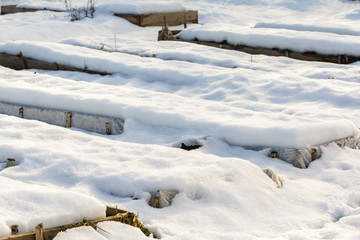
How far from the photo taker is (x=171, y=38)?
12062 millimetres

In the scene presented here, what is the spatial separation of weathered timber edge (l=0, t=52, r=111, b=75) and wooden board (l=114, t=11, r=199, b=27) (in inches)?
201

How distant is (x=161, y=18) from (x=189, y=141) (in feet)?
31.6

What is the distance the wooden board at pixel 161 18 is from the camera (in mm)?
14570

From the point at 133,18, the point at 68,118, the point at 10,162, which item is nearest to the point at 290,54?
the point at 68,118

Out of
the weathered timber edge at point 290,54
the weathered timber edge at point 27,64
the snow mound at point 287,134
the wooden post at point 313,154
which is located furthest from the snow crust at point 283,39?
the wooden post at point 313,154

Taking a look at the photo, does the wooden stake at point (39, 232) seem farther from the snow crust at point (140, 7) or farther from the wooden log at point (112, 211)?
the snow crust at point (140, 7)

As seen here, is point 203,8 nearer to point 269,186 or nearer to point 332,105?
point 332,105

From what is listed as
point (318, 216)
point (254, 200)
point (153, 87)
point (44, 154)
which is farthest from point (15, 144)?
point (153, 87)

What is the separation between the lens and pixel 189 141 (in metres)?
5.67

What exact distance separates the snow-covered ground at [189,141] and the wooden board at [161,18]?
4.21m

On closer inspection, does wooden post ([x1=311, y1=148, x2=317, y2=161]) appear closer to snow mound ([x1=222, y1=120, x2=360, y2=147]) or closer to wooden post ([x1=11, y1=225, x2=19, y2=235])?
snow mound ([x1=222, y1=120, x2=360, y2=147])

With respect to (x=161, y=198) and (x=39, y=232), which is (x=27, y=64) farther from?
(x=39, y=232)

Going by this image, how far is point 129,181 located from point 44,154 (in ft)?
3.06

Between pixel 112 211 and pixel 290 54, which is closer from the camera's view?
pixel 112 211
